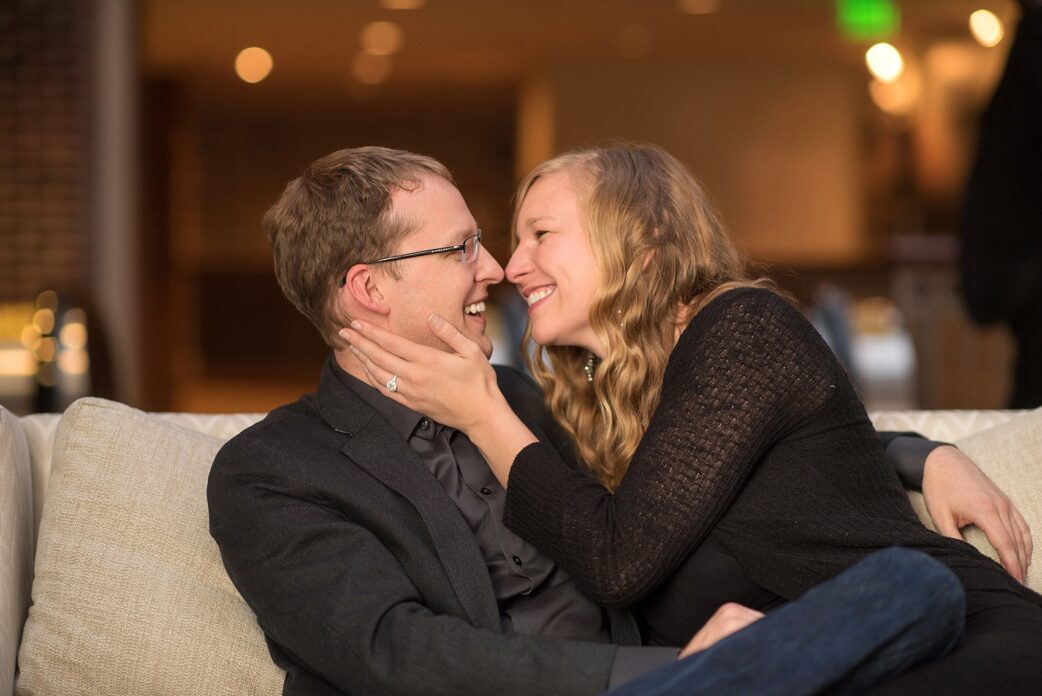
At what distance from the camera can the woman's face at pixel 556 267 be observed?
1.94m

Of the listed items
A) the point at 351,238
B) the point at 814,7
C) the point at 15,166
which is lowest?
the point at 15,166

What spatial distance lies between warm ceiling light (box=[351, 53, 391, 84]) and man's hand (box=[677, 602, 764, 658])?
915 cm

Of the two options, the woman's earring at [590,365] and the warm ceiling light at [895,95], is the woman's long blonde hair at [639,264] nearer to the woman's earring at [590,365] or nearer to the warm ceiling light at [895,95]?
the woman's earring at [590,365]

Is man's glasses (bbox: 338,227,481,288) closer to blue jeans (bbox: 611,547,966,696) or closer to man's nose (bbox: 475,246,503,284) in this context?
man's nose (bbox: 475,246,503,284)

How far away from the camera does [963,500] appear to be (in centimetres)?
191

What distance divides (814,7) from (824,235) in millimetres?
2303

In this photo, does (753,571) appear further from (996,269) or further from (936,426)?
(996,269)

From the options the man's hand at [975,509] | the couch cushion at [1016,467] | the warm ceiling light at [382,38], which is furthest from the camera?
the warm ceiling light at [382,38]

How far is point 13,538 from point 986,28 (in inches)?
353

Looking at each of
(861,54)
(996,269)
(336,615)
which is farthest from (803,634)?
(861,54)

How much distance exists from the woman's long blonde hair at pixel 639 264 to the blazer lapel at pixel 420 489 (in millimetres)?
356

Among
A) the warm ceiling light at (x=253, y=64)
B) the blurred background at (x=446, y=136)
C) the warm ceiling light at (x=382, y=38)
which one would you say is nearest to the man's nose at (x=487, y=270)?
the blurred background at (x=446, y=136)

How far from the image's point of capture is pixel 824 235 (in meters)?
10.6

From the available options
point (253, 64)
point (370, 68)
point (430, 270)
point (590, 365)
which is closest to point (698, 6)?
point (370, 68)
